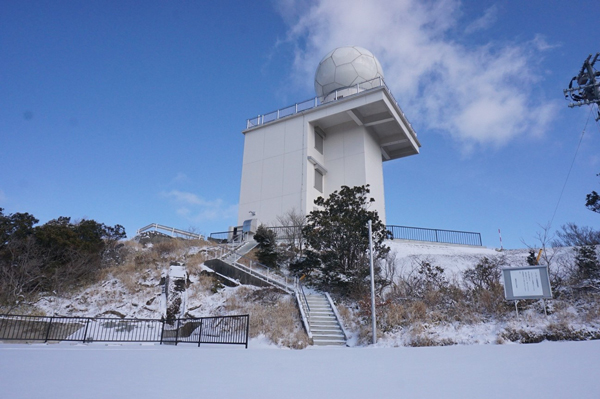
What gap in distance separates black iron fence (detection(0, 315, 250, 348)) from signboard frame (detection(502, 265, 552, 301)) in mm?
9691

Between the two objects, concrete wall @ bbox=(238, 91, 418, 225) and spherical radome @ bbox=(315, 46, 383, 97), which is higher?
spherical radome @ bbox=(315, 46, 383, 97)

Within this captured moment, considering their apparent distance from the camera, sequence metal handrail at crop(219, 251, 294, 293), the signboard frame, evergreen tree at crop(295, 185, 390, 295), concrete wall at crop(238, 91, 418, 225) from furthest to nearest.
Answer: concrete wall at crop(238, 91, 418, 225) < metal handrail at crop(219, 251, 294, 293) < evergreen tree at crop(295, 185, 390, 295) < the signboard frame

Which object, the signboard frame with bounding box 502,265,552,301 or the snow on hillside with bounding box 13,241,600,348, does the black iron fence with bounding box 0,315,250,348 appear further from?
the signboard frame with bounding box 502,265,552,301

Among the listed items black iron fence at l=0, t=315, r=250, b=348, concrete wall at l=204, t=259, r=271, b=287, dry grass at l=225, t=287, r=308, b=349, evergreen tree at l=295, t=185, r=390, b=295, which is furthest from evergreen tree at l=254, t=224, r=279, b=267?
black iron fence at l=0, t=315, r=250, b=348

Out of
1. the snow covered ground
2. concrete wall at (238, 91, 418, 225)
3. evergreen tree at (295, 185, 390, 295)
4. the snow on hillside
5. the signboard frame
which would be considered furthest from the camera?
concrete wall at (238, 91, 418, 225)

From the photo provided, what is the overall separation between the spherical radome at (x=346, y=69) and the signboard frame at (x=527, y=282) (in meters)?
21.1

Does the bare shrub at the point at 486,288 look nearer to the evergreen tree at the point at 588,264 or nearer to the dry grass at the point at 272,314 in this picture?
the evergreen tree at the point at 588,264

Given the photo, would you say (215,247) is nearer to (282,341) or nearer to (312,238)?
(312,238)

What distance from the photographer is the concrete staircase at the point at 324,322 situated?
519 inches

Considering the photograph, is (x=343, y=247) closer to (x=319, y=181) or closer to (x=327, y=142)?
(x=319, y=181)

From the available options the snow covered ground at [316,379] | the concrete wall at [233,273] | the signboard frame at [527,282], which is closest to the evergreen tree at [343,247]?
the concrete wall at [233,273]

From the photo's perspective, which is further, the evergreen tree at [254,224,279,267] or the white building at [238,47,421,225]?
the white building at [238,47,421,225]

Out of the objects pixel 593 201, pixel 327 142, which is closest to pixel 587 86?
pixel 593 201

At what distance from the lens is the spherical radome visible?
3006 centimetres
